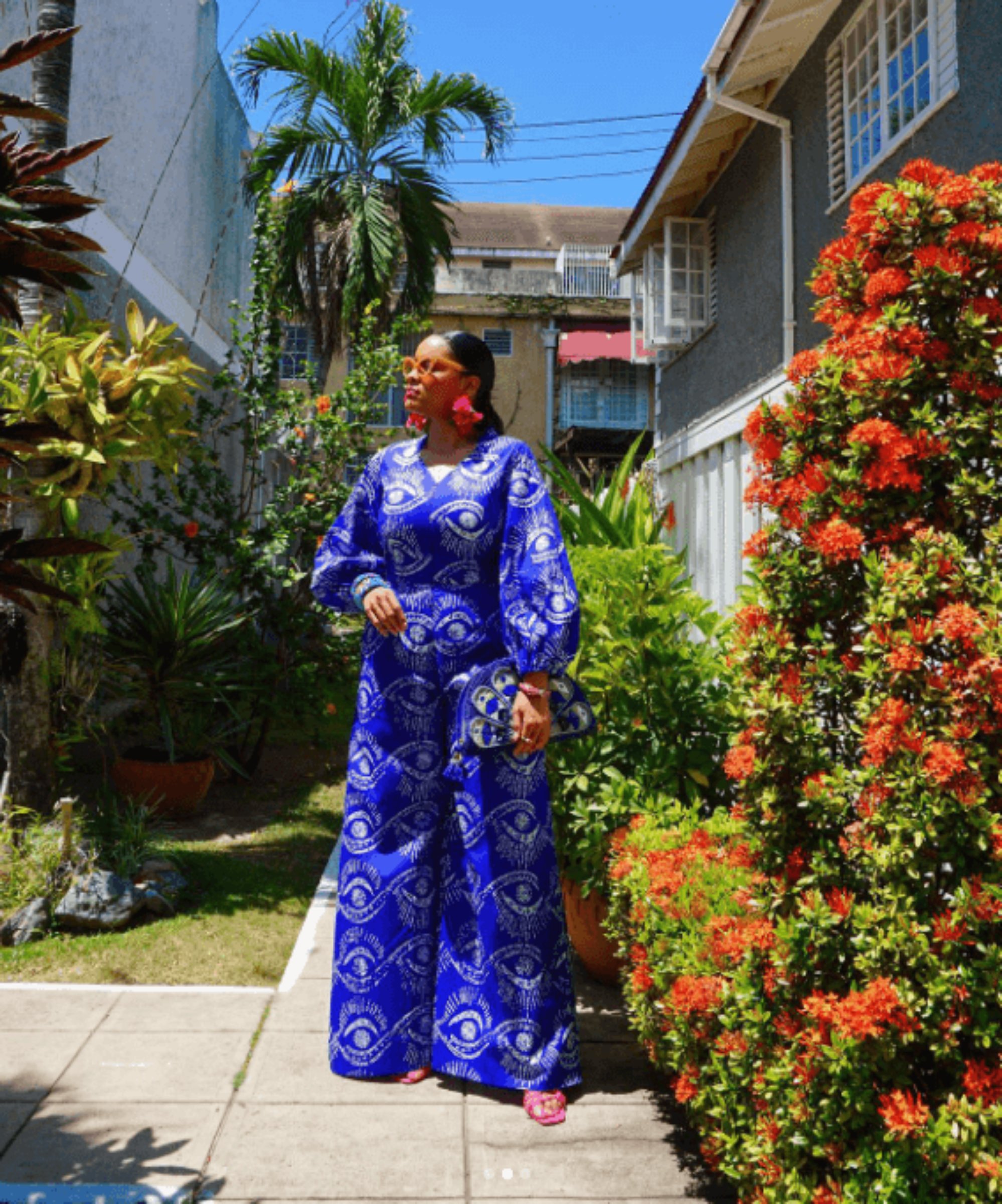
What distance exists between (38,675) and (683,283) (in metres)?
7.59

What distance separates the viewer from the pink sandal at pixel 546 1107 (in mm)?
2719

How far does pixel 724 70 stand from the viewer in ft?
23.6

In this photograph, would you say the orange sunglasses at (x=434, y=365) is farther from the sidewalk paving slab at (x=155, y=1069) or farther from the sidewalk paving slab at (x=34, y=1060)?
the sidewalk paving slab at (x=34, y=1060)

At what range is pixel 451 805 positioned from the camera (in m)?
3.03

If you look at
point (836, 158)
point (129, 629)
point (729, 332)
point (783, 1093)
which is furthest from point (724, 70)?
point (783, 1093)

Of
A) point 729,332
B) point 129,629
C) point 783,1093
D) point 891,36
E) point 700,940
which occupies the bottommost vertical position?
point 783,1093

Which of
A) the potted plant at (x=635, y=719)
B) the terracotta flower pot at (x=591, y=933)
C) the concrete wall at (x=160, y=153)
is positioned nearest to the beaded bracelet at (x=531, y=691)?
the potted plant at (x=635, y=719)

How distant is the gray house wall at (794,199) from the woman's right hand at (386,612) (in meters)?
2.89

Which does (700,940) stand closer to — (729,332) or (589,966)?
(589,966)

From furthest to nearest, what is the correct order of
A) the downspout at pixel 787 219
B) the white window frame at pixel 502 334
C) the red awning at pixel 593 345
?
the white window frame at pixel 502 334 → the red awning at pixel 593 345 → the downspout at pixel 787 219

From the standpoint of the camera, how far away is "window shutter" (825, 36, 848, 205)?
23.0ft

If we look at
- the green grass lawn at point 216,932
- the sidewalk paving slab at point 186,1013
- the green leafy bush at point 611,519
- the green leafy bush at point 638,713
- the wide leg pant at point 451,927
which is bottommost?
the sidewalk paving slab at point 186,1013

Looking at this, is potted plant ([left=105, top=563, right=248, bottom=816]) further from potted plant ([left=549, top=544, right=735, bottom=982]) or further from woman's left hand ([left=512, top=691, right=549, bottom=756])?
woman's left hand ([left=512, top=691, right=549, bottom=756])

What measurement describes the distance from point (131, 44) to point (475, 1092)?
7486 mm
